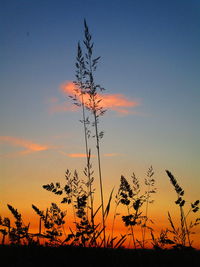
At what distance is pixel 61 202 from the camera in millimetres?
5176

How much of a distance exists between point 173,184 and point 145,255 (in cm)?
130

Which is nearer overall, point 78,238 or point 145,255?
point 145,255

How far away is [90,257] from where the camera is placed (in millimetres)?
Result: 3689

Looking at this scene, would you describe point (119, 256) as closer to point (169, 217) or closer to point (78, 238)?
point (78, 238)

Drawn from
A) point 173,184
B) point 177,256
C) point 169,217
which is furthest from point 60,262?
point 173,184

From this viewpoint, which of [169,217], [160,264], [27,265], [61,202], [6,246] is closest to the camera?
[27,265]

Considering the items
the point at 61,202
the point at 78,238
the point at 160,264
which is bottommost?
the point at 160,264

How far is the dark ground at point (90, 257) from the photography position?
139 inches

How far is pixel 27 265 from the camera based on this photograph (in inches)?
134

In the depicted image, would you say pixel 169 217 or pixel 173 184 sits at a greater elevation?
pixel 173 184

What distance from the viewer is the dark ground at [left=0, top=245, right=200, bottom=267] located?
354cm

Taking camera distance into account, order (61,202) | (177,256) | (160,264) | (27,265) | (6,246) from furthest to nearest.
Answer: (61,202) < (6,246) < (177,256) < (160,264) < (27,265)

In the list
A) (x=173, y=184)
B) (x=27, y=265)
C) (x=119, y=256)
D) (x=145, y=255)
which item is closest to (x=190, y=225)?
(x=173, y=184)

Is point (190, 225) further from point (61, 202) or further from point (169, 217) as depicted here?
point (61, 202)
